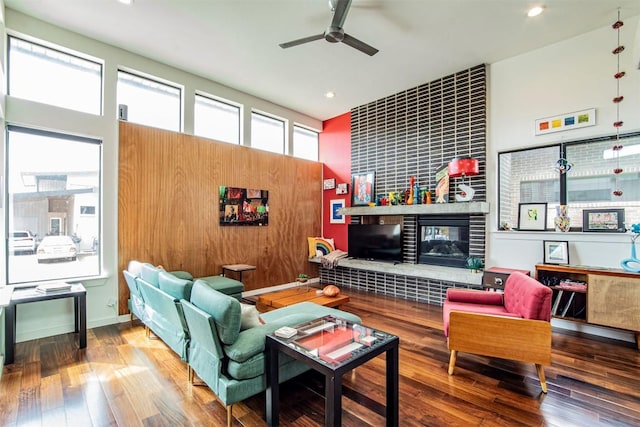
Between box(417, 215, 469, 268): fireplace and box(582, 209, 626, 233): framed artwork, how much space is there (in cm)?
141

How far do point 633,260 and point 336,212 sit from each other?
454 cm

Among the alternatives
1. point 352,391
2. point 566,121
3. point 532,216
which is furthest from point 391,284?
point 566,121

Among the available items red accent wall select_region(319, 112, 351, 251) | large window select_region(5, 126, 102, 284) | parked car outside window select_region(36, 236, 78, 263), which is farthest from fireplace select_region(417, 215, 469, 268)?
parked car outside window select_region(36, 236, 78, 263)

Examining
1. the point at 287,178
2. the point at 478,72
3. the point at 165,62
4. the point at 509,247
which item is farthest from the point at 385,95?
the point at 165,62

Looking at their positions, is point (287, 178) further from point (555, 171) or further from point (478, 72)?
point (555, 171)

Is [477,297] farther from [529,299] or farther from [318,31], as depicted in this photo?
[318,31]

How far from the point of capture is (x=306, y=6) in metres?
3.18

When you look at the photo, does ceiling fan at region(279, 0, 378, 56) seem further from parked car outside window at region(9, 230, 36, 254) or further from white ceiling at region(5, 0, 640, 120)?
parked car outside window at region(9, 230, 36, 254)

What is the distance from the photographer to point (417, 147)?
5.20 m

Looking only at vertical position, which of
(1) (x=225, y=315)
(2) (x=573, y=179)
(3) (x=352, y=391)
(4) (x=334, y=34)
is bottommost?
(3) (x=352, y=391)

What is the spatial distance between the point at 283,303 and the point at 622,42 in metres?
5.18

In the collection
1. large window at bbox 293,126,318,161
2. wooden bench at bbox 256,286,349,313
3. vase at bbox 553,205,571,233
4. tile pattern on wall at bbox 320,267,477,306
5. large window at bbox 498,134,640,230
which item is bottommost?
tile pattern on wall at bbox 320,267,477,306

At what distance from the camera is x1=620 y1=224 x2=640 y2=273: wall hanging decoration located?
3129 mm

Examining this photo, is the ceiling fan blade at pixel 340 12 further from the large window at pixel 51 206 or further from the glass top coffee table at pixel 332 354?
the large window at pixel 51 206
